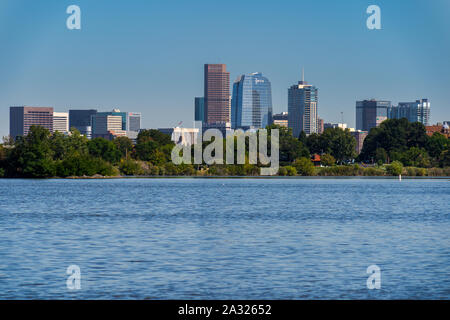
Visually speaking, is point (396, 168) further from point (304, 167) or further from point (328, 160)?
point (328, 160)

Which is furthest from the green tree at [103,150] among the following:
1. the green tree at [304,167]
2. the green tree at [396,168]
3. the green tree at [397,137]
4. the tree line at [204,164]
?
the green tree at [397,137]

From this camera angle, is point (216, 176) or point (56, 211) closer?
point (56, 211)

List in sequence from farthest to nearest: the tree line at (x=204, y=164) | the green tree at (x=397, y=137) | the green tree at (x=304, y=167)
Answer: the green tree at (x=397, y=137) → the green tree at (x=304, y=167) → the tree line at (x=204, y=164)

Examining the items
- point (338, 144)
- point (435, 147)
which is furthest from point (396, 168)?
point (338, 144)

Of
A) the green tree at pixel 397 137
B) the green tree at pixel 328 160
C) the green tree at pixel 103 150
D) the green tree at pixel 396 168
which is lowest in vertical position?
the green tree at pixel 396 168

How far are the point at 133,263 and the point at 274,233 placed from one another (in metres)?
12.2

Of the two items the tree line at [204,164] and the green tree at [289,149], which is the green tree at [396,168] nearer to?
the tree line at [204,164]

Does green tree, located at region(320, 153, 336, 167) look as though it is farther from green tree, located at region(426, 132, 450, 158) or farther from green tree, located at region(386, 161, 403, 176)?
green tree, located at region(426, 132, 450, 158)

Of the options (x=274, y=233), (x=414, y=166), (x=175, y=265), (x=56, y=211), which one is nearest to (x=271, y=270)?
(x=175, y=265)

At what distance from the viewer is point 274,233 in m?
35.6

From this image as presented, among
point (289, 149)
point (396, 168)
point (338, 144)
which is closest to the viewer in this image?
point (396, 168)

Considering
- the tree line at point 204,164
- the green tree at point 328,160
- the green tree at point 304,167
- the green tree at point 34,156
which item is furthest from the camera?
the green tree at point 328,160

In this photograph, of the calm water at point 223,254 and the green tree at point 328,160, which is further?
the green tree at point 328,160
